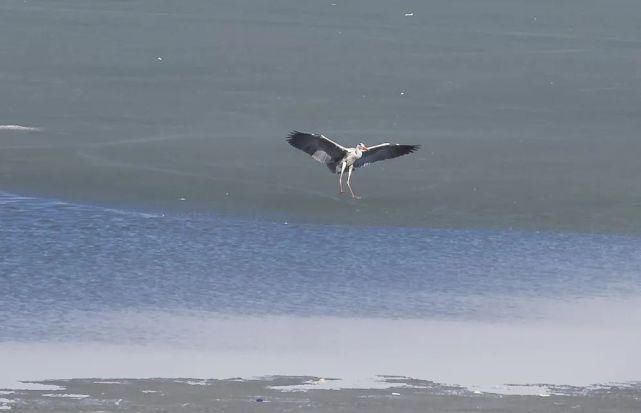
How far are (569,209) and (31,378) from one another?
18.6ft

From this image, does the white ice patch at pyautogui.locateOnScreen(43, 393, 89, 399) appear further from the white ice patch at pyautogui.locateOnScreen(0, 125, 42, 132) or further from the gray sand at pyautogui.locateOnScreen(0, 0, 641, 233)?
the white ice patch at pyautogui.locateOnScreen(0, 125, 42, 132)

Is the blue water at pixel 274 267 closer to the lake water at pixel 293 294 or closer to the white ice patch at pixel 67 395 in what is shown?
the lake water at pixel 293 294

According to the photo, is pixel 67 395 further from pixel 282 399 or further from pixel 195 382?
pixel 282 399

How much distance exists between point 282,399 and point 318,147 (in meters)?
5.47

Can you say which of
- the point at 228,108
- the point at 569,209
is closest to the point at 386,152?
the point at 569,209

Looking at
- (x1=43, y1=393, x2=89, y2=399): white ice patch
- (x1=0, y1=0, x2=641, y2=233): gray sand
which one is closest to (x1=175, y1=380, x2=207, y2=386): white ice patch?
(x1=43, y1=393, x2=89, y2=399): white ice patch

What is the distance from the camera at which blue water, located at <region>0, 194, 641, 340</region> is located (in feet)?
32.5

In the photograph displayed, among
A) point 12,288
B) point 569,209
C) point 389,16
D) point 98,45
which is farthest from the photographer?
point 389,16

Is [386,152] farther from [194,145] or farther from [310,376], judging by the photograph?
[310,376]

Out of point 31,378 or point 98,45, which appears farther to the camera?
point 98,45

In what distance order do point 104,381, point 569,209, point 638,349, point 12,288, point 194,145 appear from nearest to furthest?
point 104,381 < point 638,349 < point 12,288 < point 569,209 < point 194,145

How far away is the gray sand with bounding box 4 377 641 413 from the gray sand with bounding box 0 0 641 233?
4196mm

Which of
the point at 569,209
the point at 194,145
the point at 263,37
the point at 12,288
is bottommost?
the point at 12,288

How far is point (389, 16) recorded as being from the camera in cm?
2027
